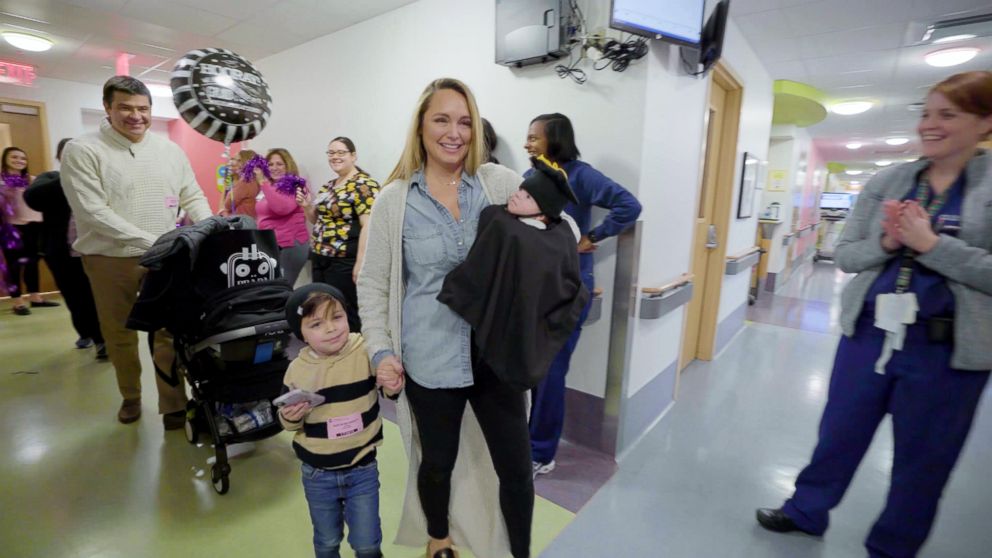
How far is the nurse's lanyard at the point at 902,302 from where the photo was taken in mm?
1403

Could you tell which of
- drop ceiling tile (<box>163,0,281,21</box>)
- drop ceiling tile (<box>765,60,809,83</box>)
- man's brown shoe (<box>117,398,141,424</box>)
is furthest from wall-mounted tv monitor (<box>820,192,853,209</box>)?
man's brown shoe (<box>117,398,141,424</box>)

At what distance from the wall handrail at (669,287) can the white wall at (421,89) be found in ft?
0.69

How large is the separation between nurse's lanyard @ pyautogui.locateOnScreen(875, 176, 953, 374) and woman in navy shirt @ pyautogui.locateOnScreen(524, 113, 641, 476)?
903 millimetres

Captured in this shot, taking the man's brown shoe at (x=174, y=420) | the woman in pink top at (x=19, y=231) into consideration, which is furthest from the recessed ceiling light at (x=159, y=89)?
the man's brown shoe at (x=174, y=420)

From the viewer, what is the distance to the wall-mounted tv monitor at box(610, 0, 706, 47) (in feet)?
6.39

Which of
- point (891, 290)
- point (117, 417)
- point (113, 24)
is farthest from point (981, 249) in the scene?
point (113, 24)

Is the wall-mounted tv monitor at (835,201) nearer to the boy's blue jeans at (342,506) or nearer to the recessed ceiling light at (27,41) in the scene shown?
the boy's blue jeans at (342,506)

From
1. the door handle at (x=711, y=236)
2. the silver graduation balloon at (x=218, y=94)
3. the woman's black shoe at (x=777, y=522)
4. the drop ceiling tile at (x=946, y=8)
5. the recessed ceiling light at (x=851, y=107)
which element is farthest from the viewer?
the recessed ceiling light at (x=851, y=107)

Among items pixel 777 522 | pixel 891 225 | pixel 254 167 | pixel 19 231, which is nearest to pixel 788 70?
pixel 891 225

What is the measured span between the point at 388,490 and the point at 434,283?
1.23 metres

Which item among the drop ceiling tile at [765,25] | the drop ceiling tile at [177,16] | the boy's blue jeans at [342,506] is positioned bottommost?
the boy's blue jeans at [342,506]

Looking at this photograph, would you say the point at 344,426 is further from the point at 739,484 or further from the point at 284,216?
the point at 284,216

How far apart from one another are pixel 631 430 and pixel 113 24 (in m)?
5.33

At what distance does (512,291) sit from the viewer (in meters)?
1.17
